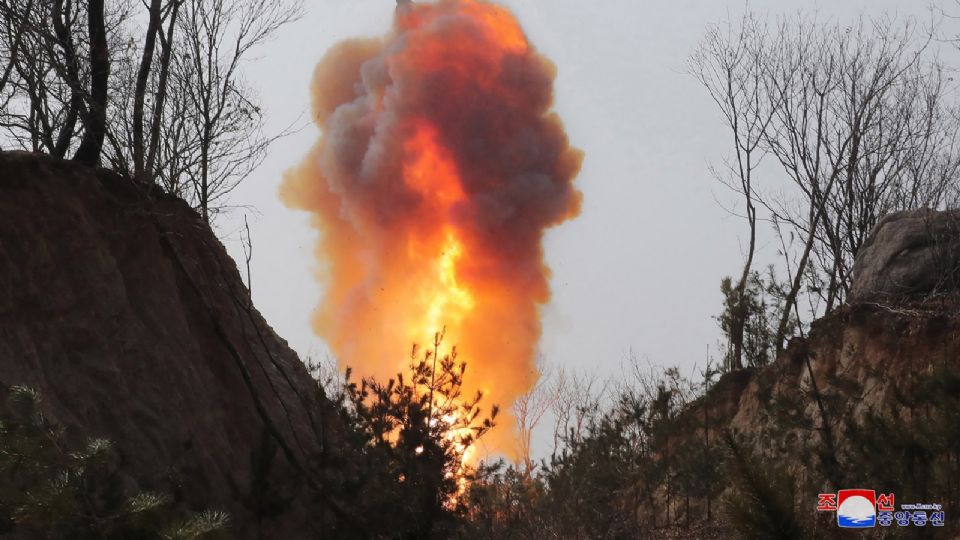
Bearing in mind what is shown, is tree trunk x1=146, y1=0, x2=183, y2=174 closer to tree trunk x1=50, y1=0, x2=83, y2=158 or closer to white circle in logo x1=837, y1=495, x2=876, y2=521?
tree trunk x1=50, y1=0, x2=83, y2=158

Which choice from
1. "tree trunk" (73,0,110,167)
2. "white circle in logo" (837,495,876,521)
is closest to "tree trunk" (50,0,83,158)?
"tree trunk" (73,0,110,167)

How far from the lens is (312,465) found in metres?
10.1

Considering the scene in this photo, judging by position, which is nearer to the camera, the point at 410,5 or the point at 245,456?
the point at 245,456

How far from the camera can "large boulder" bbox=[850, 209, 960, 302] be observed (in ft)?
52.3

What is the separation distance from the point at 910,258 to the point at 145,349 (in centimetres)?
1358

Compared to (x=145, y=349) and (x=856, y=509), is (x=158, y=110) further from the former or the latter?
(x=856, y=509)

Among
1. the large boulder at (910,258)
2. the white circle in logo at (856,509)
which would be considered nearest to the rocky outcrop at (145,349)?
the white circle in logo at (856,509)

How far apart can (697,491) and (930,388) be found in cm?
866

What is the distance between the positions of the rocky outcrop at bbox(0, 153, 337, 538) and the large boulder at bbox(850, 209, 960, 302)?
10.8m

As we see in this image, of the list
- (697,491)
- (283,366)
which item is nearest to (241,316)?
(283,366)

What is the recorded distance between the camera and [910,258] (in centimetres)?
1672

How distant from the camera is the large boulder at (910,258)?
1595cm

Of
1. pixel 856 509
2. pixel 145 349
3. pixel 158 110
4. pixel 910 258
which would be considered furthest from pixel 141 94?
pixel 910 258

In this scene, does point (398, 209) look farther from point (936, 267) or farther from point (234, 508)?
point (234, 508)
